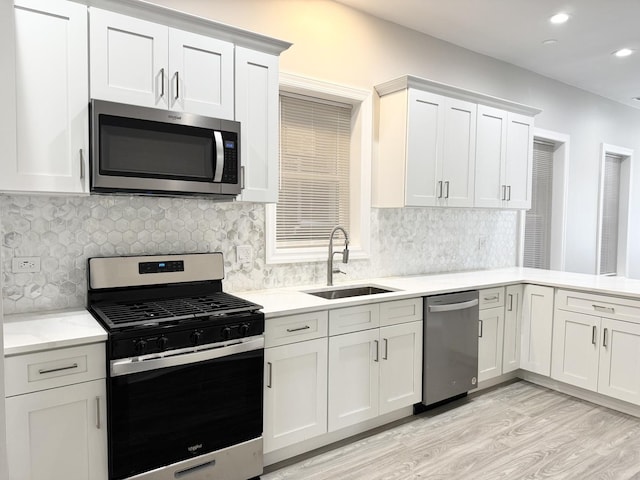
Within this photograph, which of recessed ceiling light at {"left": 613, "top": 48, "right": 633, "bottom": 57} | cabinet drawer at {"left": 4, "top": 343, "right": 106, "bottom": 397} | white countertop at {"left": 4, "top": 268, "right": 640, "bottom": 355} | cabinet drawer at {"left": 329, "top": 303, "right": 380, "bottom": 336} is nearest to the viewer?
cabinet drawer at {"left": 4, "top": 343, "right": 106, "bottom": 397}

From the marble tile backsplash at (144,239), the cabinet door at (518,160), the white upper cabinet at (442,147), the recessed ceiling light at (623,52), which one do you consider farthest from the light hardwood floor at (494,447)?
the recessed ceiling light at (623,52)

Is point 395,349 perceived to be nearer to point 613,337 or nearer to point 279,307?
point 279,307

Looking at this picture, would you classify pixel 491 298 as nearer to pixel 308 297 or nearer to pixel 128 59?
pixel 308 297

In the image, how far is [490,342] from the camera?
348 centimetres

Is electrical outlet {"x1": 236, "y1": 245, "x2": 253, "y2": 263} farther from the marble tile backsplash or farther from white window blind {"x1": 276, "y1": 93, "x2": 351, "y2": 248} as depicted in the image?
white window blind {"x1": 276, "y1": 93, "x2": 351, "y2": 248}

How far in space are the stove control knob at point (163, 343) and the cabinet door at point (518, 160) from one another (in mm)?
3264

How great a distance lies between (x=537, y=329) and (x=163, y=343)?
9.82 feet

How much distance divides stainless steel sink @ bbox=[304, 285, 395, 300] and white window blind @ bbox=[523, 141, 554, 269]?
2525 millimetres

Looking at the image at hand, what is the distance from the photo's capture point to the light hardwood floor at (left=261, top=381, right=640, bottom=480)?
7.99 ft

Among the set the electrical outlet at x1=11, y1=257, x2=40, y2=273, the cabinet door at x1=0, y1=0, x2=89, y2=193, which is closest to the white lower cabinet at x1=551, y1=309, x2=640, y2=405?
the cabinet door at x1=0, y1=0, x2=89, y2=193

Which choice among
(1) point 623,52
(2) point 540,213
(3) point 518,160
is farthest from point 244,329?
(1) point 623,52

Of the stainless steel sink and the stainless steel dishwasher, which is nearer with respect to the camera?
the stainless steel dishwasher

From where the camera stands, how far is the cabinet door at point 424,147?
3340mm

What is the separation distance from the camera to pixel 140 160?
2.11 metres
